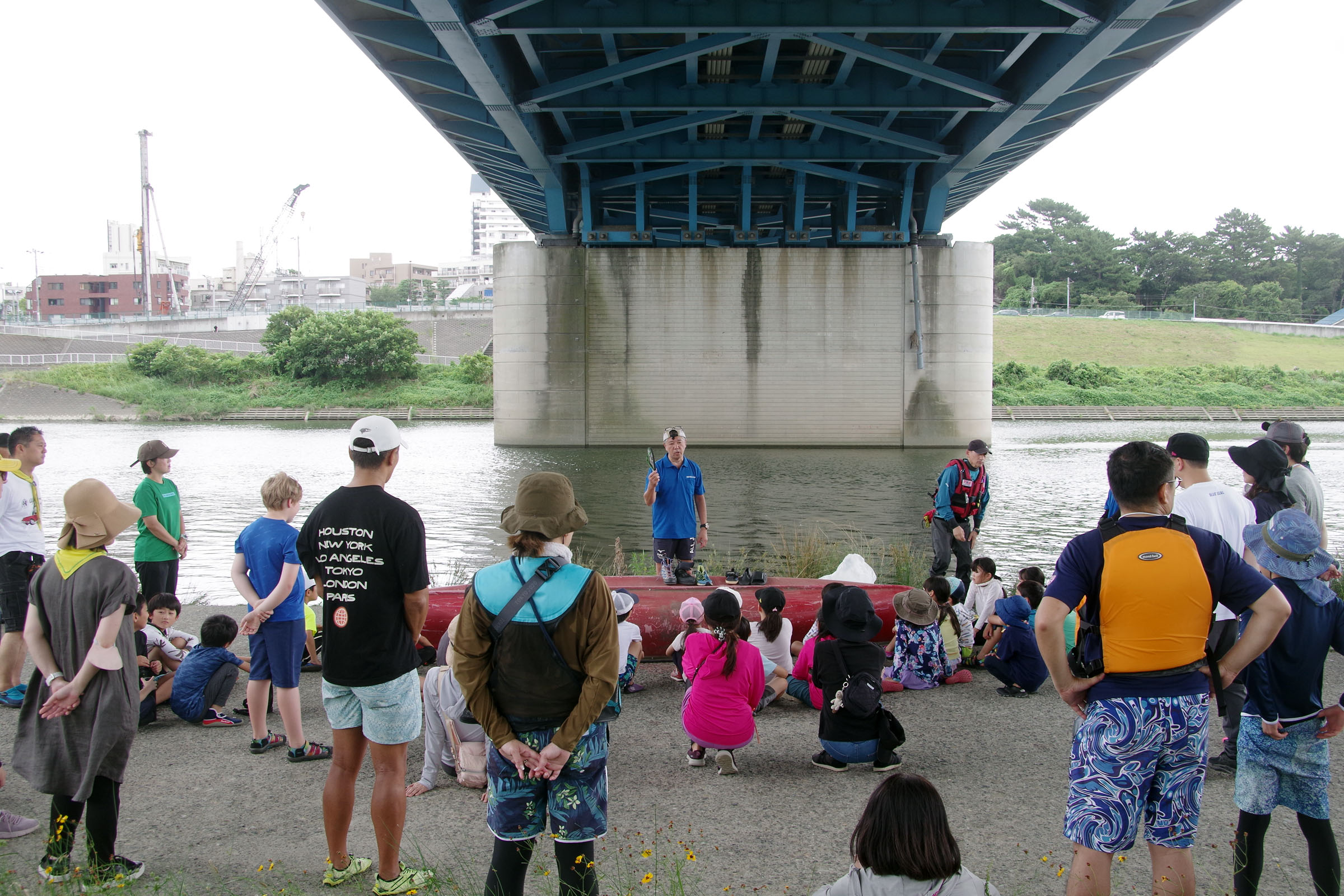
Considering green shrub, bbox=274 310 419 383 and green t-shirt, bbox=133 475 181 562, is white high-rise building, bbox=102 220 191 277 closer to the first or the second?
green shrub, bbox=274 310 419 383

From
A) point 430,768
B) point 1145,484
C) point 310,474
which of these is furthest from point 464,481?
point 1145,484

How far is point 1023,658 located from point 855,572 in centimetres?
177

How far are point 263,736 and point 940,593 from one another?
14.6 feet

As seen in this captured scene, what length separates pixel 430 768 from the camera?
4.59m

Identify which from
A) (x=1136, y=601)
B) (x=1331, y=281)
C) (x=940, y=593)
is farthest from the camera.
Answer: (x=1331, y=281)

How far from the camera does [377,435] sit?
3.54 meters

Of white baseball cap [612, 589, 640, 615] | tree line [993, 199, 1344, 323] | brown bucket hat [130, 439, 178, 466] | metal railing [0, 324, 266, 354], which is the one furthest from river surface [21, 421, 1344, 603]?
tree line [993, 199, 1344, 323]

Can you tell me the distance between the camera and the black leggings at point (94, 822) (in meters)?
3.49

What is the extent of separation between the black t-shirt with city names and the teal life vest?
70 cm

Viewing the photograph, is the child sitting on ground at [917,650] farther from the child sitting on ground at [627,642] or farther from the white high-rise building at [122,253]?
the white high-rise building at [122,253]

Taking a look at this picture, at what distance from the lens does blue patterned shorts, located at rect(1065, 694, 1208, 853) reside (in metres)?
2.88

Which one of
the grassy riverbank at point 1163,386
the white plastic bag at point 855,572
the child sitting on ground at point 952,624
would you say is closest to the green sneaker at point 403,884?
the child sitting on ground at point 952,624

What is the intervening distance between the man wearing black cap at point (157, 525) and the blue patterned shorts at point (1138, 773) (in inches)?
→ 246

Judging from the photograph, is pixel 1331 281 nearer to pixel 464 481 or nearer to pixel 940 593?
pixel 464 481
